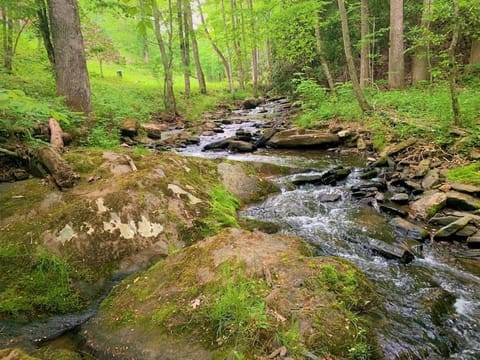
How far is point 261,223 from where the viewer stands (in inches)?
198

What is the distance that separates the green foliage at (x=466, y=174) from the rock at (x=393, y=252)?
2.53m

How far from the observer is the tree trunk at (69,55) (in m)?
6.64

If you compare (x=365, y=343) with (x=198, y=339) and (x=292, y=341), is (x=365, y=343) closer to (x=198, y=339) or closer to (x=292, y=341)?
(x=292, y=341)

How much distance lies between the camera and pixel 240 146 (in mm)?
10188

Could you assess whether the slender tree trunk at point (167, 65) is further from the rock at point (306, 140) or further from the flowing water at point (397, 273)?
the flowing water at point (397, 273)

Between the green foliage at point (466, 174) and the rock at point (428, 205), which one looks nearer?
the rock at point (428, 205)

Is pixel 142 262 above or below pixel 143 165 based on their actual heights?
below

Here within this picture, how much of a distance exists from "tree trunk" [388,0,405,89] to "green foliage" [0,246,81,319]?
13.8 metres

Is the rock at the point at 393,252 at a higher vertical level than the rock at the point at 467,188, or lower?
lower

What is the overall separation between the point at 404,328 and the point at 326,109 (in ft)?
35.2

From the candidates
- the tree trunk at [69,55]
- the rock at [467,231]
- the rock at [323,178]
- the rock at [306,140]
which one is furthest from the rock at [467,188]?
the tree trunk at [69,55]

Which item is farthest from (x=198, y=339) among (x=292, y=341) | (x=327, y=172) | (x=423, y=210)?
(x=327, y=172)

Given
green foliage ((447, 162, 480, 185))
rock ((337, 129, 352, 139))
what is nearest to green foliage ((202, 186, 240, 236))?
green foliage ((447, 162, 480, 185))

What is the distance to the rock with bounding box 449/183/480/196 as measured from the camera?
18.0 feet
